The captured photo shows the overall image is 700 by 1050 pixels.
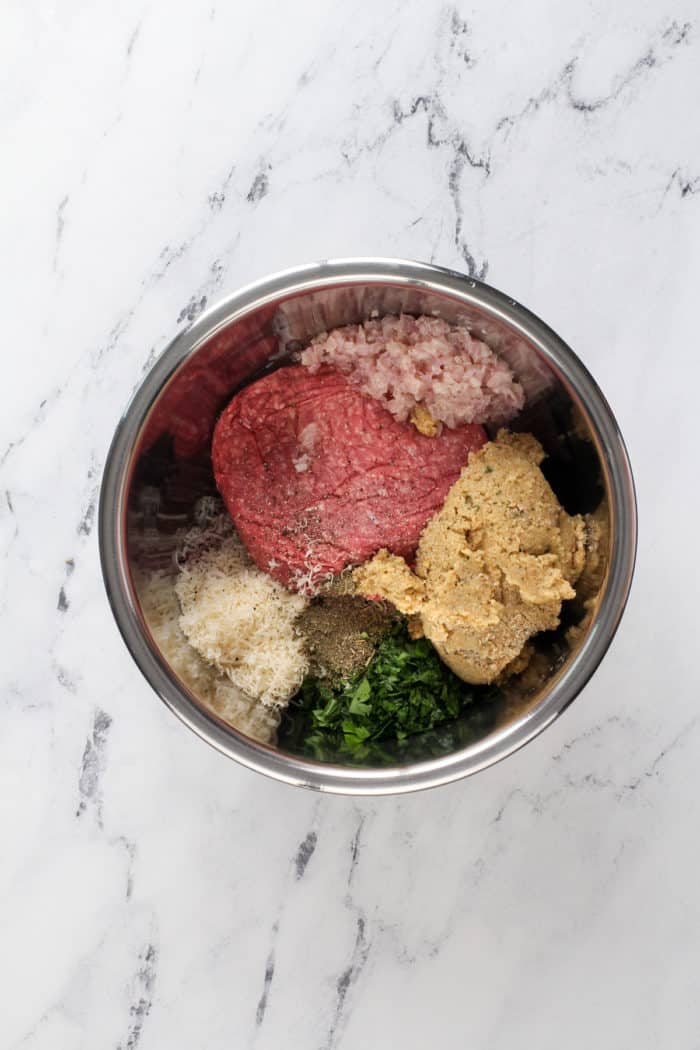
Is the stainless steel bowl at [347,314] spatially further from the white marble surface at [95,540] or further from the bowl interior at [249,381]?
the white marble surface at [95,540]

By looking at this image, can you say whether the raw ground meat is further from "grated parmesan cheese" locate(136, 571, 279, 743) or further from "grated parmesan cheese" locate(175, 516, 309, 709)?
"grated parmesan cheese" locate(136, 571, 279, 743)

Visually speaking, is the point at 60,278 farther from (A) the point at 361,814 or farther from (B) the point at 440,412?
(A) the point at 361,814

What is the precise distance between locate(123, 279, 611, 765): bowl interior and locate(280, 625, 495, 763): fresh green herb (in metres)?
0.03

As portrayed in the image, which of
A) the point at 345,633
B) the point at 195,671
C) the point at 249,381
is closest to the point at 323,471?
the point at 249,381

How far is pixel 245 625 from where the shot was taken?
1.90 metres

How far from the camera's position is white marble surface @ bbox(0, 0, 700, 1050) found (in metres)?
2.06

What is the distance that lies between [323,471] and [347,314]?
1.17ft

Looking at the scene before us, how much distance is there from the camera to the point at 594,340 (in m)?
2.06

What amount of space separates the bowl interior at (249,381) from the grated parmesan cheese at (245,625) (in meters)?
0.04

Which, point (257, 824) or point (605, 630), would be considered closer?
point (605, 630)

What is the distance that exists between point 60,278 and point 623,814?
6.46 feet

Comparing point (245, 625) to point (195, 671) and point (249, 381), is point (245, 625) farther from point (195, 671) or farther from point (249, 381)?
point (249, 381)

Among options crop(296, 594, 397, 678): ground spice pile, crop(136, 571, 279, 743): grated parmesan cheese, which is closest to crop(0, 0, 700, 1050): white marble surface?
crop(136, 571, 279, 743): grated parmesan cheese

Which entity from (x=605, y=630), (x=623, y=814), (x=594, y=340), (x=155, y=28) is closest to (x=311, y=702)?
(x=605, y=630)
